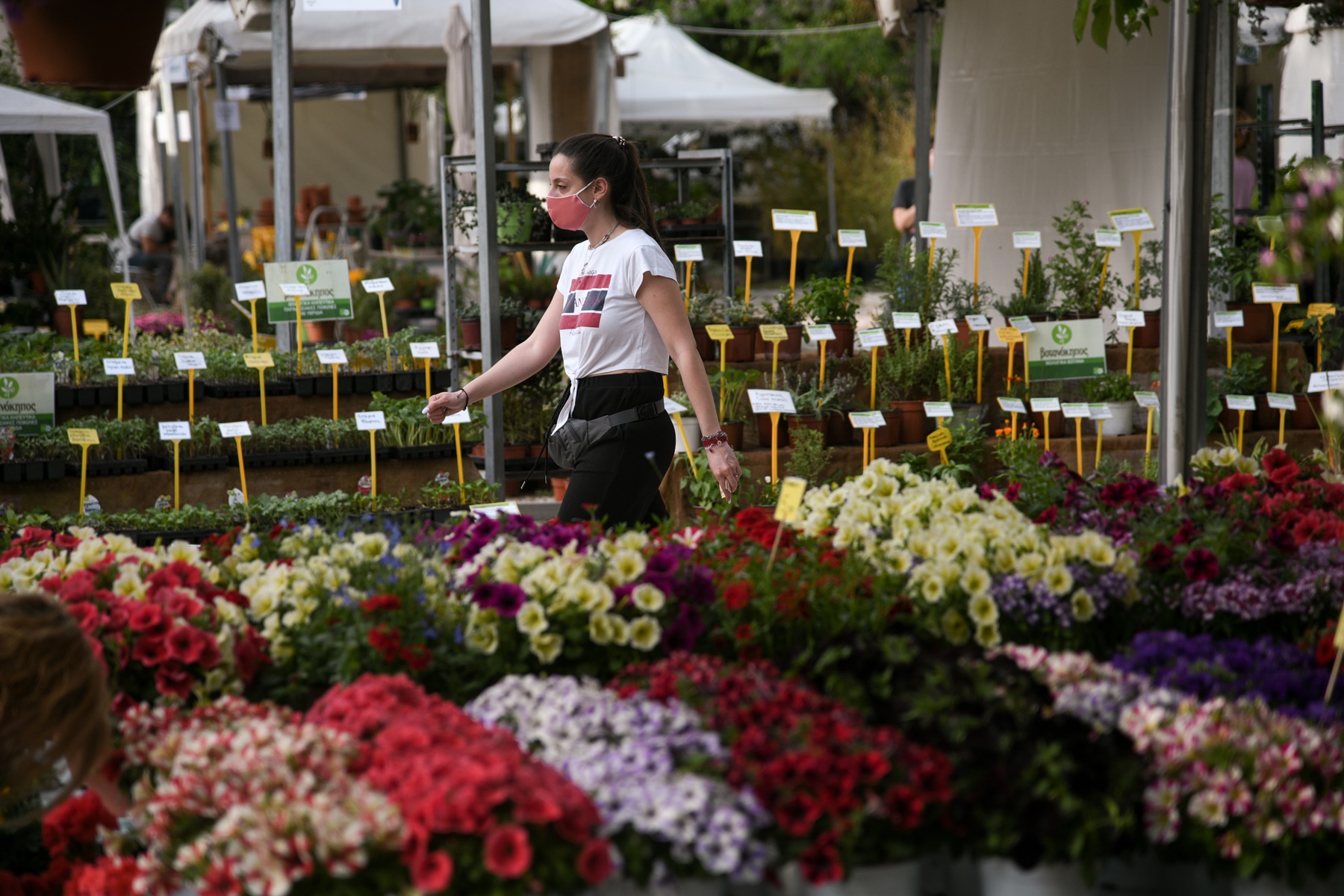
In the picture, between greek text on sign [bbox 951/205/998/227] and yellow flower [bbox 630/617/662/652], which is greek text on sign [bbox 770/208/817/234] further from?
yellow flower [bbox 630/617/662/652]

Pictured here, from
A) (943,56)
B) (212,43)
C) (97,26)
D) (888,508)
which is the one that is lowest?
(888,508)

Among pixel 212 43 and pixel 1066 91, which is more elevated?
pixel 212 43

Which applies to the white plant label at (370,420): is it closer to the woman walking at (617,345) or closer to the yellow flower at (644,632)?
the woman walking at (617,345)

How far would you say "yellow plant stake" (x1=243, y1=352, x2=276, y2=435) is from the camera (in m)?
4.80

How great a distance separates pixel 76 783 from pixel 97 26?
1.62 metres

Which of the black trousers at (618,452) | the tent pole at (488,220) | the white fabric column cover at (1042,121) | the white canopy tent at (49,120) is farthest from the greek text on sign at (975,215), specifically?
the white canopy tent at (49,120)

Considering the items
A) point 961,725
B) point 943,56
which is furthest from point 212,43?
point 961,725

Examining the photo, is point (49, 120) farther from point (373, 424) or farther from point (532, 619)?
point (532, 619)

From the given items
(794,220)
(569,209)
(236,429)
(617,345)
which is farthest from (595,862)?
(794,220)

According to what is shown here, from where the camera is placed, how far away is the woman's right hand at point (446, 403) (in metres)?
3.28

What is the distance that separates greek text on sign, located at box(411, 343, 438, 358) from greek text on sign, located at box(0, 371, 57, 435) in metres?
1.26

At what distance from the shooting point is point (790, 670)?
1.95 metres

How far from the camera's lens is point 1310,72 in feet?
28.2

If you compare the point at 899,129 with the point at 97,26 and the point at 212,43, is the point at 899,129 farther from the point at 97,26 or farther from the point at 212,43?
the point at 97,26
